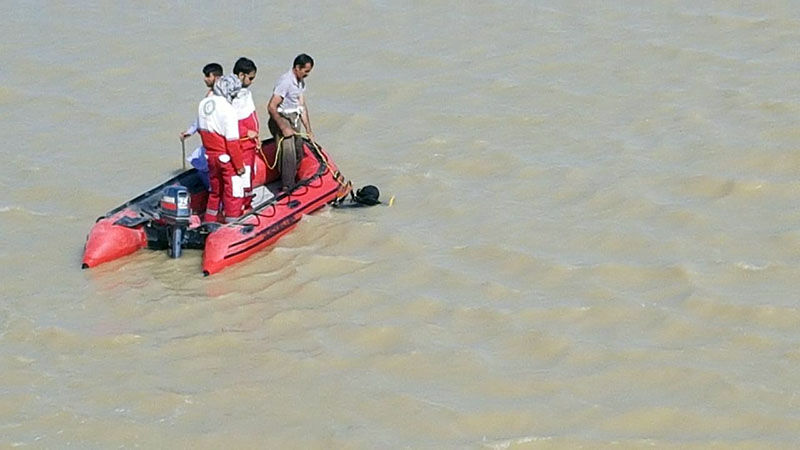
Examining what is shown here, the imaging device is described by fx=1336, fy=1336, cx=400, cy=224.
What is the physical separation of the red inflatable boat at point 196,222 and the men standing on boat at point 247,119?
249 mm

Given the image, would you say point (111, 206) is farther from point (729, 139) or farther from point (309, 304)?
point (729, 139)

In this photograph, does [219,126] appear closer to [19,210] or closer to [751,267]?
[19,210]

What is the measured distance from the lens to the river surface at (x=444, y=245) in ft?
25.1

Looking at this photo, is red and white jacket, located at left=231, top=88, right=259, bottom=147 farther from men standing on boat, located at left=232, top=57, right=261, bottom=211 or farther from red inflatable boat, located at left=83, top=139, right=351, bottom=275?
red inflatable boat, located at left=83, top=139, right=351, bottom=275

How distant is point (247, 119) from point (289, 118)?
787 millimetres

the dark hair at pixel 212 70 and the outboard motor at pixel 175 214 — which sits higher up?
the dark hair at pixel 212 70

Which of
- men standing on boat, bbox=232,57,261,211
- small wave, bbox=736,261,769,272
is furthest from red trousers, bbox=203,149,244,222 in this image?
small wave, bbox=736,261,769,272

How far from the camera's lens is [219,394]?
7867 mm

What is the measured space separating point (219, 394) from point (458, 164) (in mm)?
Answer: 4155

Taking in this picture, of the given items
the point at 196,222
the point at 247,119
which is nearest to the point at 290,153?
the point at 247,119

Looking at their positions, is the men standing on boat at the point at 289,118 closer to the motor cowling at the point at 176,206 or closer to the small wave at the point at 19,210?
the motor cowling at the point at 176,206

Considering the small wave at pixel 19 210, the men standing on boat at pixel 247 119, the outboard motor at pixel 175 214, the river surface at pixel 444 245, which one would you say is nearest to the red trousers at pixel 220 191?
the men standing on boat at pixel 247 119

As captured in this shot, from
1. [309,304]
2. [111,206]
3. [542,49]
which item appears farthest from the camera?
[542,49]

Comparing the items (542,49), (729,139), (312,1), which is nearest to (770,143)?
(729,139)
